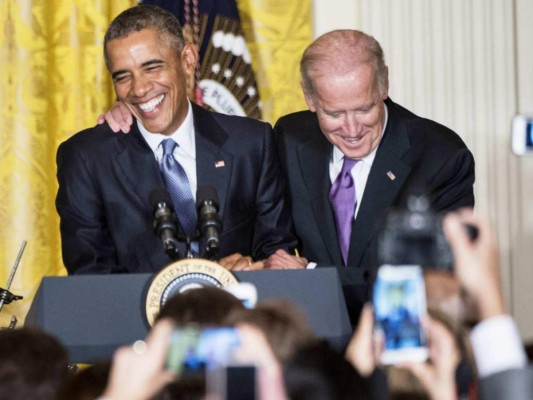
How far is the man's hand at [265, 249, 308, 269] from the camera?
3.98 metres

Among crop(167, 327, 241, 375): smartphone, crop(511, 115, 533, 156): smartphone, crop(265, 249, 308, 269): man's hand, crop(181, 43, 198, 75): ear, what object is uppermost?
crop(511, 115, 533, 156): smartphone

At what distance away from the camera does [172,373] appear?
1.96 metres

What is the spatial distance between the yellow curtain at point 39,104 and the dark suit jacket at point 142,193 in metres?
1.75

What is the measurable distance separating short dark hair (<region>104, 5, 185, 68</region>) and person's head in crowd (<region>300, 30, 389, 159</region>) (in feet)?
1.52

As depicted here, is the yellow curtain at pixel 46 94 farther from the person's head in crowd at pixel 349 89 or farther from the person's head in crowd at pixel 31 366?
the person's head in crowd at pixel 31 366

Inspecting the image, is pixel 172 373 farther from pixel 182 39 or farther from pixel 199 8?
pixel 199 8

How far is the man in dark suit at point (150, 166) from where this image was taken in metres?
4.19

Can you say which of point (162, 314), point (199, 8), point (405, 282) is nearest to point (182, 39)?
point (199, 8)

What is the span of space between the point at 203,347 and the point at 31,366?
345 mm

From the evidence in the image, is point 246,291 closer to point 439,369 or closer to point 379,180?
point 379,180

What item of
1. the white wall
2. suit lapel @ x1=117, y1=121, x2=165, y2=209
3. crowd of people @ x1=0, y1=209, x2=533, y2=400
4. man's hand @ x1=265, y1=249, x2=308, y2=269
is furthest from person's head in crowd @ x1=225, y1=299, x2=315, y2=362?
the white wall

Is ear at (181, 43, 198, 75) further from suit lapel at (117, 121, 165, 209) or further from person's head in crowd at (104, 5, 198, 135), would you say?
suit lapel at (117, 121, 165, 209)

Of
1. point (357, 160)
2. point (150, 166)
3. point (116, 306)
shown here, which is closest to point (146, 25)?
point (150, 166)

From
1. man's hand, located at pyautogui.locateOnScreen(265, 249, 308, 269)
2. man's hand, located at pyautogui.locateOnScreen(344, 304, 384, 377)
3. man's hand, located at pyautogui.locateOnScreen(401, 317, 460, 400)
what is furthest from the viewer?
man's hand, located at pyautogui.locateOnScreen(265, 249, 308, 269)
